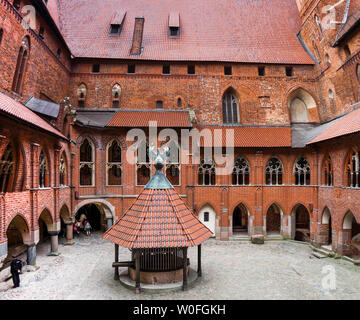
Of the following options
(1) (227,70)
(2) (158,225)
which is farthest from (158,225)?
(1) (227,70)

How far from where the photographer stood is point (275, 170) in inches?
896

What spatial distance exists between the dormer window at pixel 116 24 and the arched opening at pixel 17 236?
17.7m

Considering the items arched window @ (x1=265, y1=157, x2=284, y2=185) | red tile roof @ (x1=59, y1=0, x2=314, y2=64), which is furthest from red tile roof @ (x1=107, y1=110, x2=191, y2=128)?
arched window @ (x1=265, y1=157, x2=284, y2=185)

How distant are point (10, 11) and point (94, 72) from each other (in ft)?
31.2

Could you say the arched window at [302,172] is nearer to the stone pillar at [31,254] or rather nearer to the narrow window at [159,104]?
the narrow window at [159,104]

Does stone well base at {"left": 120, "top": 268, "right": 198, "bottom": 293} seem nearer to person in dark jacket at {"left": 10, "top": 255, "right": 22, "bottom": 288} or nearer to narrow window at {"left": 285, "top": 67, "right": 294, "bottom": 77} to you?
person in dark jacket at {"left": 10, "top": 255, "right": 22, "bottom": 288}

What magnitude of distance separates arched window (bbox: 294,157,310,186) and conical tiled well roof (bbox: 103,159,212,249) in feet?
41.6

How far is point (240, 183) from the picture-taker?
75.4 feet

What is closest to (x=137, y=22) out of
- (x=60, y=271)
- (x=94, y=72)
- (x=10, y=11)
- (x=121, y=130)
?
(x=94, y=72)

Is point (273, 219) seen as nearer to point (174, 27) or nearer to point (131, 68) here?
point (131, 68)

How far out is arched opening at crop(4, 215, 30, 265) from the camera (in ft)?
45.1

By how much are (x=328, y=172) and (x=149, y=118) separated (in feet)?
42.7

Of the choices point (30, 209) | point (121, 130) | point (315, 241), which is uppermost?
point (121, 130)
